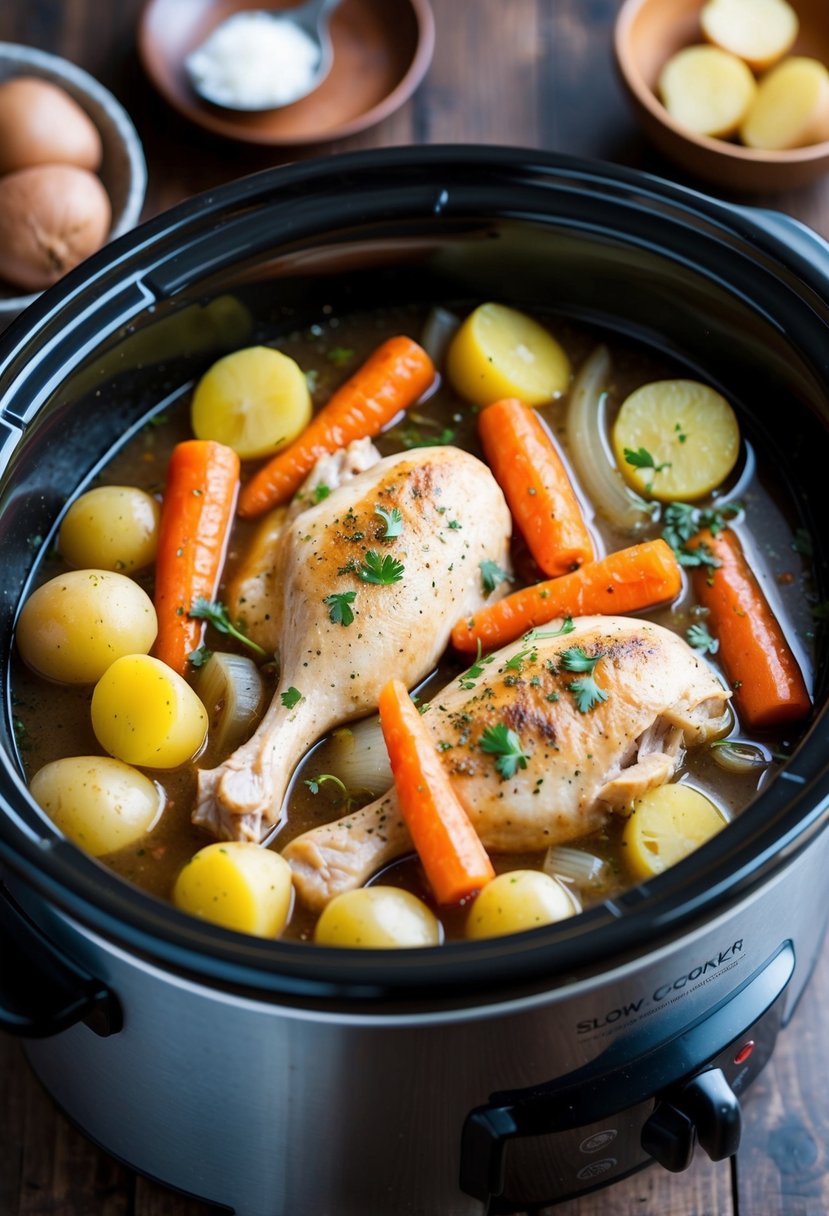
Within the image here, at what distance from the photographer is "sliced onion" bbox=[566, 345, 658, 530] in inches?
97.7

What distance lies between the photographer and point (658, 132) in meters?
3.20

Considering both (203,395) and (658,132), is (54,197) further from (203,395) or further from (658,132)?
(658,132)

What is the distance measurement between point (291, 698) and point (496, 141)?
6.13ft

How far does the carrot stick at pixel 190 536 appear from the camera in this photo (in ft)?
7.63

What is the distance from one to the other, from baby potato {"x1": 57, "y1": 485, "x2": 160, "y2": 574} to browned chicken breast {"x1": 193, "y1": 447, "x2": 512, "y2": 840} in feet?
0.79

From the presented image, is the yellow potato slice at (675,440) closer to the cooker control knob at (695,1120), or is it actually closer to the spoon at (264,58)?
the cooker control knob at (695,1120)

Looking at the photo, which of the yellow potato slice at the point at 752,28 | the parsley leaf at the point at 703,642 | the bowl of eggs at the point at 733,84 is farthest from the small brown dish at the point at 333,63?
the parsley leaf at the point at 703,642

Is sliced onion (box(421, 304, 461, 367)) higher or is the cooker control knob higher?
sliced onion (box(421, 304, 461, 367))

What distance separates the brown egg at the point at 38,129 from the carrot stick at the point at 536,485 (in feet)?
4.31

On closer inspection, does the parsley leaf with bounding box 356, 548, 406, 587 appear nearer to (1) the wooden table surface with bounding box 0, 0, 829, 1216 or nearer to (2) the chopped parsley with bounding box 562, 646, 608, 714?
(2) the chopped parsley with bounding box 562, 646, 608, 714

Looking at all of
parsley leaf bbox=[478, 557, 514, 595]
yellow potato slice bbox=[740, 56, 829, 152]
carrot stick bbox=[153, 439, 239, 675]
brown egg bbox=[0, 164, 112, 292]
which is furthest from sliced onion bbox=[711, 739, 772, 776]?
brown egg bbox=[0, 164, 112, 292]

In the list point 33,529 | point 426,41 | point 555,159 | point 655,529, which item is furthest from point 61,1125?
point 426,41

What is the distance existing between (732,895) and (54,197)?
7.31ft

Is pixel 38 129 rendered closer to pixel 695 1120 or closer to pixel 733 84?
pixel 733 84
